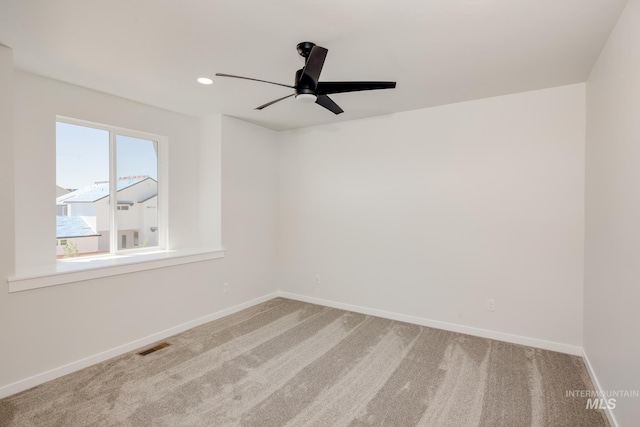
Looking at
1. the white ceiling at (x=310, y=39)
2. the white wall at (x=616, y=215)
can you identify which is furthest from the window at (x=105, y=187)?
the white wall at (x=616, y=215)

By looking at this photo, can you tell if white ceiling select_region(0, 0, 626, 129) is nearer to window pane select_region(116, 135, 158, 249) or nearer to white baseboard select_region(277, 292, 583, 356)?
window pane select_region(116, 135, 158, 249)

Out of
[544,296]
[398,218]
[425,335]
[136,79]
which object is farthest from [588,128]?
[136,79]

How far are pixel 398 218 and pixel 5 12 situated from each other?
3.72 meters

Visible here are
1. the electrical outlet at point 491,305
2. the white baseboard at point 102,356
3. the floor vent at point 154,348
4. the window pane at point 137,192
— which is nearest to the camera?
the white baseboard at point 102,356

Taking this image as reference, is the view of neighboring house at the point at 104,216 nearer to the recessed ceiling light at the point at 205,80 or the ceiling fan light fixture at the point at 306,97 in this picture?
the recessed ceiling light at the point at 205,80

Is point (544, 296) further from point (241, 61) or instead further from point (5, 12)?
point (5, 12)

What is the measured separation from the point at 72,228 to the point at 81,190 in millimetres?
402

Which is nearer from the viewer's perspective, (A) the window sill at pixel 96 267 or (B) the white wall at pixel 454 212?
(A) the window sill at pixel 96 267

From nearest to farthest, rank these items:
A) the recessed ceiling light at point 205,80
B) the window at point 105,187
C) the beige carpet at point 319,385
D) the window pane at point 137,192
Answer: the beige carpet at point 319,385 < the recessed ceiling light at point 205,80 < the window at point 105,187 < the window pane at point 137,192

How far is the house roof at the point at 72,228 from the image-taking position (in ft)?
10.1

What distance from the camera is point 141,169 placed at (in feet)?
12.3

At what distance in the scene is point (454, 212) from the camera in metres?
3.50

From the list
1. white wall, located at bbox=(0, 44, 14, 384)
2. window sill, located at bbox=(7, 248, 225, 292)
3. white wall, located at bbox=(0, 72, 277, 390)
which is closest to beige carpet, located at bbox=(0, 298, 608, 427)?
white wall, located at bbox=(0, 72, 277, 390)

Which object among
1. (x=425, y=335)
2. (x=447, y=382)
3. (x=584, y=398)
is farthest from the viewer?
(x=425, y=335)
